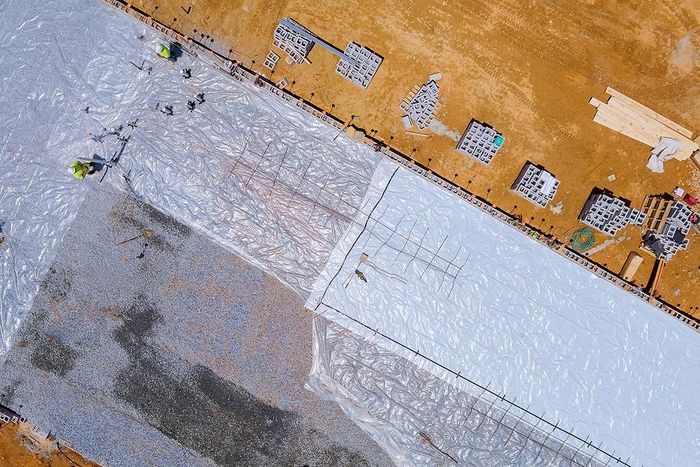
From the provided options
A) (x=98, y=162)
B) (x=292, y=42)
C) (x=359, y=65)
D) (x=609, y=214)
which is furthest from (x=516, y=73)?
(x=98, y=162)

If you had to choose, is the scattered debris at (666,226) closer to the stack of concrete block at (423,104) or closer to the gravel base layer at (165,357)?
the stack of concrete block at (423,104)

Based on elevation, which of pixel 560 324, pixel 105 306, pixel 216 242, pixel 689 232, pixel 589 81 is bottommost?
pixel 105 306

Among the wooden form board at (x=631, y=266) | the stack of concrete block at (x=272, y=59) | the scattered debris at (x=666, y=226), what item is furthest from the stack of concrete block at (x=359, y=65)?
the wooden form board at (x=631, y=266)

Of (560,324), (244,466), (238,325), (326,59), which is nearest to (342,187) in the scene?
(326,59)

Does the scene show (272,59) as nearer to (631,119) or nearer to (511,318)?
(511,318)

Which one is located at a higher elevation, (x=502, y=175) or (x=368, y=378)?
(x=502, y=175)

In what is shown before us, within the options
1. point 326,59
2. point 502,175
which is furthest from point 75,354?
point 502,175

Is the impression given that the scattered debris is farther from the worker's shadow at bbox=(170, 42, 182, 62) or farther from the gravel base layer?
the worker's shadow at bbox=(170, 42, 182, 62)

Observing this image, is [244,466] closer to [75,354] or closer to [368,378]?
[368,378]
